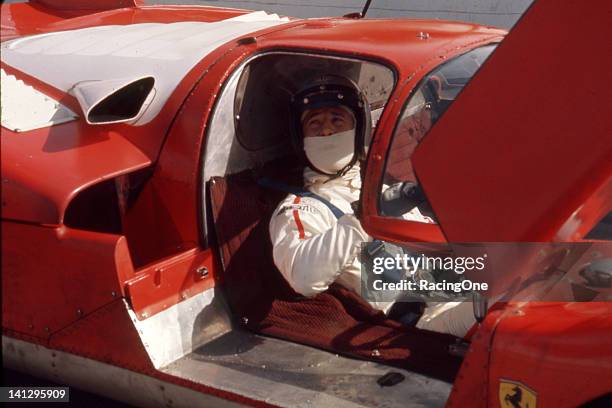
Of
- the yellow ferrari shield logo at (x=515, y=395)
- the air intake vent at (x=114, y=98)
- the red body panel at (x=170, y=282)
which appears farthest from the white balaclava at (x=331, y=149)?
the yellow ferrari shield logo at (x=515, y=395)

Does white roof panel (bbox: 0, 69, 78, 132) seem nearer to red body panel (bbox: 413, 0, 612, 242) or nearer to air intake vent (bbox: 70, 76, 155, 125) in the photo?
air intake vent (bbox: 70, 76, 155, 125)

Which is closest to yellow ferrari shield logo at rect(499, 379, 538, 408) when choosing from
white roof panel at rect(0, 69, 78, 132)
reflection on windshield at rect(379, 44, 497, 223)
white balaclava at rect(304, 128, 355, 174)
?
reflection on windshield at rect(379, 44, 497, 223)

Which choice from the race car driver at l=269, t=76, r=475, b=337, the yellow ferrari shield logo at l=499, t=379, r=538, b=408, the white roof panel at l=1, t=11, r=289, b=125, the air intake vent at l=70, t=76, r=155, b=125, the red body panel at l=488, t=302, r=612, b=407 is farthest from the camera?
the white roof panel at l=1, t=11, r=289, b=125

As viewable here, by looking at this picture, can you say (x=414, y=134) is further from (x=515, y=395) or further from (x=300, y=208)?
(x=515, y=395)

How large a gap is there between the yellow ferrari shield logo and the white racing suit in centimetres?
60

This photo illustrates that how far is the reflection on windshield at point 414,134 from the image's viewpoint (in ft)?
8.76

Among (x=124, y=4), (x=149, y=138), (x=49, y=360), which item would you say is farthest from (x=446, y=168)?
(x=124, y=4)

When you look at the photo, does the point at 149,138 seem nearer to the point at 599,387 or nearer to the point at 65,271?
the point at 65,271

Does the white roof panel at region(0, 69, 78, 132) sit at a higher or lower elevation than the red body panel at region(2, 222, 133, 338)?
higher

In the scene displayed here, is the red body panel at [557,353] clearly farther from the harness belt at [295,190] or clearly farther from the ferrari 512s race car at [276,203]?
the harness belt at [295,190]

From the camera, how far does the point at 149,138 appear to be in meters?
3.26

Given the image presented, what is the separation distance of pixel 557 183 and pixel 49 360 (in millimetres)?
2037

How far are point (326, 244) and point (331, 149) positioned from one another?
1.50ft

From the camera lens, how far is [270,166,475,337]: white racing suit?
9.22 feet
